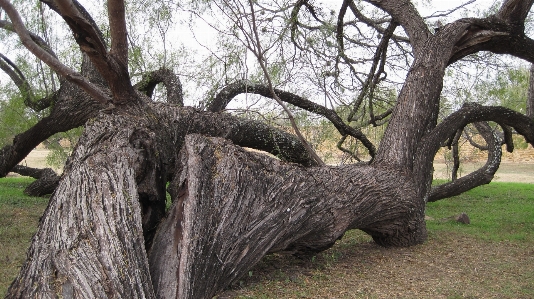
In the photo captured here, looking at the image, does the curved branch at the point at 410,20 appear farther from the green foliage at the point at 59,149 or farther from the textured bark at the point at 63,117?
the green foliage at the point at 59,149

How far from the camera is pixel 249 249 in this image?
314 cm

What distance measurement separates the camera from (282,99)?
6383mm

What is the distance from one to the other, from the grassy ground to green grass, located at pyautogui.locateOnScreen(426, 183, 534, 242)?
0.08 ft

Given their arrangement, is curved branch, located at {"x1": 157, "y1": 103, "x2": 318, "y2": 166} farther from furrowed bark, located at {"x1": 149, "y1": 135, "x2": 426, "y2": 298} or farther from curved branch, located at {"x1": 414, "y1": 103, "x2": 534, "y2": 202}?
curved branch, located at {"x1": 414, "y1": 103, "x2": 534, "y2": 202}

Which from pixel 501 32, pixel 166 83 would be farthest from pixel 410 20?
pixel 166 83

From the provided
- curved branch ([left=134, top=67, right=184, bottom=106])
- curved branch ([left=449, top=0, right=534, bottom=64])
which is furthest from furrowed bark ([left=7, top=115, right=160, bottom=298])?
curved branch ([left=449, top=0, right=534, bottom=64])

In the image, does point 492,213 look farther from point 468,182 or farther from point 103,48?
point 103,48

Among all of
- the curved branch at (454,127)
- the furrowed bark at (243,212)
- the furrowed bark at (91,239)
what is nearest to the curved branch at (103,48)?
the furrowed bark at (91,239)

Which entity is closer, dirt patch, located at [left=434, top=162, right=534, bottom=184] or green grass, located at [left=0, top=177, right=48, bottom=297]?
green grass, located at [left=0, top=177, right=48, bottom=297]

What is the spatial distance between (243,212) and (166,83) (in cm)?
366

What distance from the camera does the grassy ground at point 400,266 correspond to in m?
3.47

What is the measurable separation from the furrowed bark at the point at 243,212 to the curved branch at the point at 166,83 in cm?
270

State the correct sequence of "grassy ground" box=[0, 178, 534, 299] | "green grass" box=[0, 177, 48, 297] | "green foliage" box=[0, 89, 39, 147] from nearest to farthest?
"grassy ground" box=[0, 178, 534, 299] → "green grass" box=[0, 177, 48, 297] → "green foliage" box=[0, 89, 39, 147]

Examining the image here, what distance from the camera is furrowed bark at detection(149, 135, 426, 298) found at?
8.98 ft
